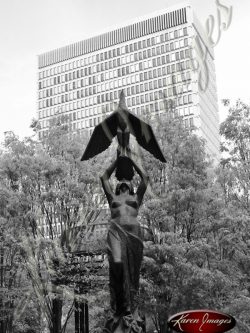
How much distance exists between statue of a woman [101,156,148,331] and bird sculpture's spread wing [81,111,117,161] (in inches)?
32.8

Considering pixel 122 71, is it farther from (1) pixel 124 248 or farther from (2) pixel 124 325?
(2) pixel 124 325

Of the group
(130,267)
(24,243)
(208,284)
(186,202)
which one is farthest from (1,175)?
(130,267)

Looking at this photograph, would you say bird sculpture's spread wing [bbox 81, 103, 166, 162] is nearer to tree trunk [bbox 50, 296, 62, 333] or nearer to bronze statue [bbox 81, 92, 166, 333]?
bronze statue [bbox 81, 92, 166, 333]

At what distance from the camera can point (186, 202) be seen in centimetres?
1748

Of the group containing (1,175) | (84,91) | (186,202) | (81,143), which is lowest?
(186,202)

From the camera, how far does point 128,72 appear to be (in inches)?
3499

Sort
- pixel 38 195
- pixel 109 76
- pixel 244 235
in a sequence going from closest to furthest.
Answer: pixel 244 235 < pixel 38 195 < pixel 109 76

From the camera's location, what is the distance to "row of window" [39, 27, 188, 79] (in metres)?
84.2

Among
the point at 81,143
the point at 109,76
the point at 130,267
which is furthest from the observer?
the point at 109,76

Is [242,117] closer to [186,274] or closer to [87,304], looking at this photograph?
[186,274]

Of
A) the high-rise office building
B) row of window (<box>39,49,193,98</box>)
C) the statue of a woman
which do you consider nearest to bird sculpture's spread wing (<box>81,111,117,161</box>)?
the statue of a woman

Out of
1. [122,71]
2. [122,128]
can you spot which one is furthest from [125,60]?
[122,128]

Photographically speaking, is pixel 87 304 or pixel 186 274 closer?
pixel 186 274

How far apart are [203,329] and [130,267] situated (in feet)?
6.24
